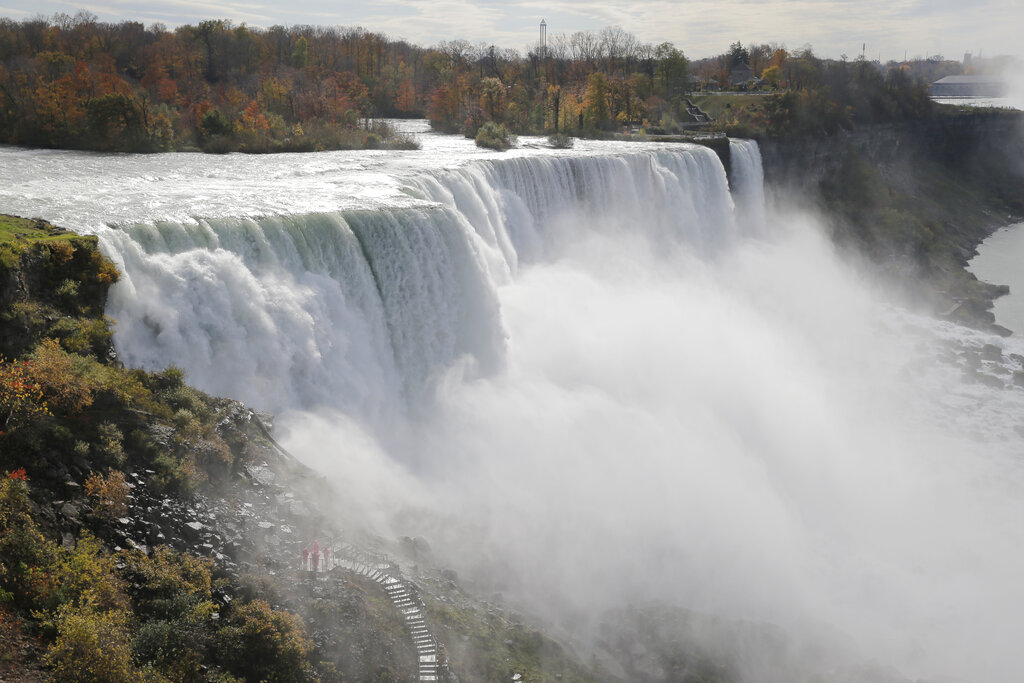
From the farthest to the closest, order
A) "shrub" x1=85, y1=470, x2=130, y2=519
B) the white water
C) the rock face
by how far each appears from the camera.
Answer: the rock face < the white water < "shrub" x1=85, y1=470, x2=130, y2=519

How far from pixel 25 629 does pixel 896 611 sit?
15305 millimetres

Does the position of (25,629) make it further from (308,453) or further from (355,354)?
(355,354)

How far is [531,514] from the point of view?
1622 cm

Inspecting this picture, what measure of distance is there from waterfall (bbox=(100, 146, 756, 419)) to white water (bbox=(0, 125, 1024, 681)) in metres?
0.06

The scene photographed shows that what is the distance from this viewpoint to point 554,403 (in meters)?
20.0

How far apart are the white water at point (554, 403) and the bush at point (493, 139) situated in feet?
34.2

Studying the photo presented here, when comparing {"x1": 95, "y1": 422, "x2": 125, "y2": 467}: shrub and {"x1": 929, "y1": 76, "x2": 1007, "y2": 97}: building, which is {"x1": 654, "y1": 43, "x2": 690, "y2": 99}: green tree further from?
{"x1": 929, "y1": 76, "x2": 1007, "y2": 97}: building

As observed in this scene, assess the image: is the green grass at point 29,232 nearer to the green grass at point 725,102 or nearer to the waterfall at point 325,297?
the waterfall at point 325,297

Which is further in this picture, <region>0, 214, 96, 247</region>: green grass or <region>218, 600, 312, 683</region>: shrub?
<region>0, 214, 96, 247</region>: green grass

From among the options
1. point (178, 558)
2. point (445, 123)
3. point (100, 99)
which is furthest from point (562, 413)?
point (445, 123)

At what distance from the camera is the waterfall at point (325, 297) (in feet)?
48.5

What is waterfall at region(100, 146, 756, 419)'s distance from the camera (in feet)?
48.5

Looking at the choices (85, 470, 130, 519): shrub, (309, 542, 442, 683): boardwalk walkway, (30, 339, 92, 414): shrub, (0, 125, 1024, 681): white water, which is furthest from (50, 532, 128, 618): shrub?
(0, 125, 1024, 681): white water

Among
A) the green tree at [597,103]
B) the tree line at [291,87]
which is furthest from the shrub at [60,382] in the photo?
the green tree at [597,103]
